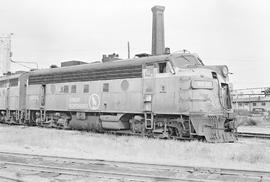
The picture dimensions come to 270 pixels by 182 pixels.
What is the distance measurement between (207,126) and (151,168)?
20.0 ft

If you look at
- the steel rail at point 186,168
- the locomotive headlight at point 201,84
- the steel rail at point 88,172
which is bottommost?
the steel rail at point 88,172

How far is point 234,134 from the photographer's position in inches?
616

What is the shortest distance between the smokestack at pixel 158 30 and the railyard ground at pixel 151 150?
23.2m

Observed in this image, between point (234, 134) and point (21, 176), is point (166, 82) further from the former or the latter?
point (21, 176)

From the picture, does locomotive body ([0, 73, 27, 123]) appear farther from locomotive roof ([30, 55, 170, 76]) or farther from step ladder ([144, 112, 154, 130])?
step ladder ([144, 112, 154, 130])

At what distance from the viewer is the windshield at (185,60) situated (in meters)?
15.6

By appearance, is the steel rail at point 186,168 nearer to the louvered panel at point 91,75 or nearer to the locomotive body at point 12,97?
the louvered panel at point 91,75

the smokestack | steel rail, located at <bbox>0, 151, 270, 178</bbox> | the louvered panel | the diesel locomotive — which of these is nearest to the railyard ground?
steel rail, located at <bbox>0, 151, 270, 178</bbox>

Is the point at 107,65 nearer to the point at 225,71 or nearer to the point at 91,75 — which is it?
the point at 91,75

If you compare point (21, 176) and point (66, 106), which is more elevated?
point (66, 106)

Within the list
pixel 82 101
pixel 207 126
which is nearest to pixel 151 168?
pixel 207 126

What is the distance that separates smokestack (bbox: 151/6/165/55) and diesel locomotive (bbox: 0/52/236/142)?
1827cm

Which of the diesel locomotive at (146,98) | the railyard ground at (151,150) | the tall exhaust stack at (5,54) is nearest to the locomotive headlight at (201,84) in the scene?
the diesel locomotive at (146,98)

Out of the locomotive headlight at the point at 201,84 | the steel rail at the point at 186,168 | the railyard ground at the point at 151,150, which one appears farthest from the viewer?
the locomotive headlight at the point at 201,84
